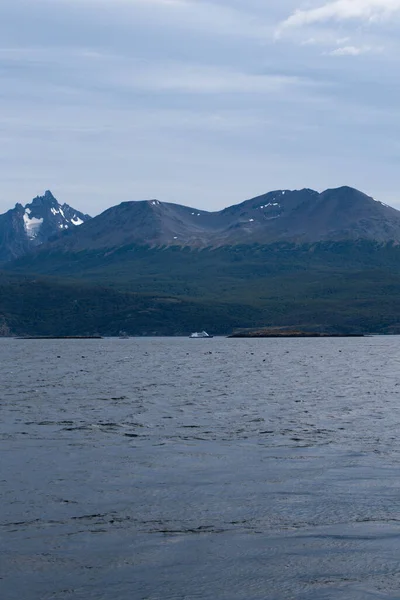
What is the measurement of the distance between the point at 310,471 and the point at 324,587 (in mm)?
16021

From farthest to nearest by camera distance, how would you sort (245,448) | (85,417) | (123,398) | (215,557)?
(123,398) < (85,417) < (245,448) < (215,557)

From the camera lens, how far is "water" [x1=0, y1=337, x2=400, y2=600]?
24781 millimetres

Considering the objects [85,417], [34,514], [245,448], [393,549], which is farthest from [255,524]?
[85,417]

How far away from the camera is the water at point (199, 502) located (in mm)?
24781

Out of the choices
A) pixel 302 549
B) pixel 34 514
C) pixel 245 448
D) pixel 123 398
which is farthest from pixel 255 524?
pixel 123 398

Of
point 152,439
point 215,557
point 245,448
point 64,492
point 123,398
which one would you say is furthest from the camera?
point 123,398

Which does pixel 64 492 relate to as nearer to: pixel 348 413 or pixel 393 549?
pixel 393 549

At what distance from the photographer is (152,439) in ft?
165

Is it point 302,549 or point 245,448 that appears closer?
point 302,549

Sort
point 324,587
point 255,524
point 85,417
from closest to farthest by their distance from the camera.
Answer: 1. point 324,587
2. point 255,524
3. point 85,417

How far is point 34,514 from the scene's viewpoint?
31875 mm

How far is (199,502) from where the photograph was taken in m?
34.1

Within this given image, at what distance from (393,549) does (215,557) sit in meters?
5.64

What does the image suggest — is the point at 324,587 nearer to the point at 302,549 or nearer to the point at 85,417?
the point at 302,549
